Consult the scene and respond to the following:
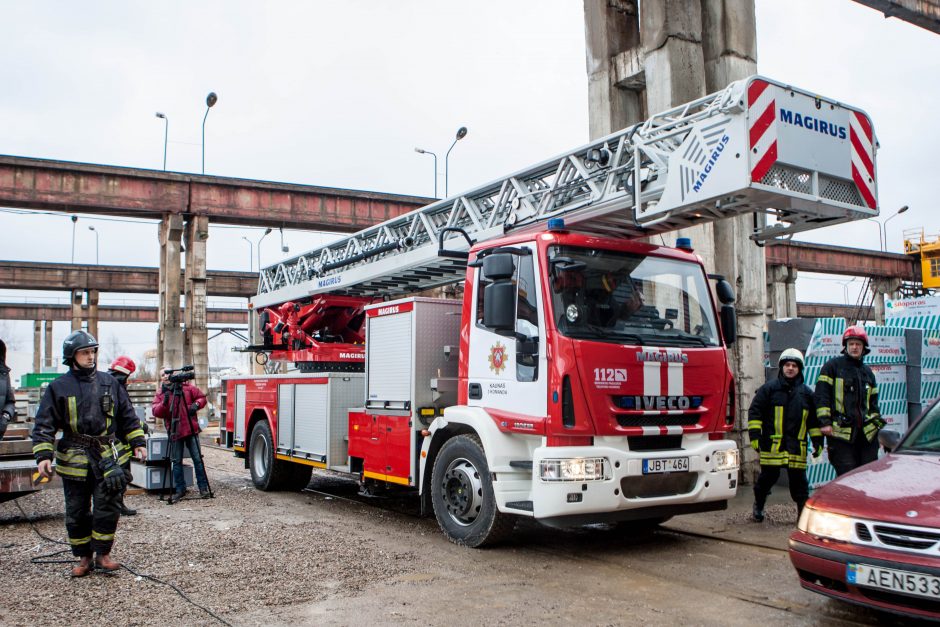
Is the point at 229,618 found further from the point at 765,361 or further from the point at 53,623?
the point at 765,361

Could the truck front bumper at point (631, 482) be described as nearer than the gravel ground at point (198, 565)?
No

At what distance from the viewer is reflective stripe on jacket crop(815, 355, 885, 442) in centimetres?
739

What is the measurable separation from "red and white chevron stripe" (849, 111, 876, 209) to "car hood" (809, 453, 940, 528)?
244cm

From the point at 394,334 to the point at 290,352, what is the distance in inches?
153

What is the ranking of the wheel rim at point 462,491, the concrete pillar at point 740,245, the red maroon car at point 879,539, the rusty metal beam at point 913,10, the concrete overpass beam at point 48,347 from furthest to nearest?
the concrete overpass beam at point 48,347
the rusty metal beam at point 913,10
the concrete pillar at point 740,245
the wheel rim at point 462,491
the red maroon car at point 879,539

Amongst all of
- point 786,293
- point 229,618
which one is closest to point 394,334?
point 229,618

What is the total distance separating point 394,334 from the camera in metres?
8.32

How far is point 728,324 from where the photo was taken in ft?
23.9

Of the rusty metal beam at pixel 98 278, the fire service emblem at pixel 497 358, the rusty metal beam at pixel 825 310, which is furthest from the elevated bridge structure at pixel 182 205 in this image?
the rusty metal beam at pixel 825 310

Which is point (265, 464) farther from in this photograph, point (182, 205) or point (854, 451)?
point (182, 205)

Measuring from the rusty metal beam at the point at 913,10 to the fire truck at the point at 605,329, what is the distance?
41.5 feet

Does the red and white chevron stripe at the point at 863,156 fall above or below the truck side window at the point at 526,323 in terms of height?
above

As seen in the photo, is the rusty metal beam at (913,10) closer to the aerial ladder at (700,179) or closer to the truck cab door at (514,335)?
the aerial ladder at (700,179)

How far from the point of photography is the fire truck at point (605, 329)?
6121 mm
